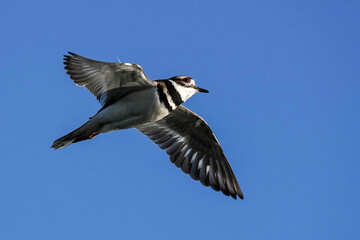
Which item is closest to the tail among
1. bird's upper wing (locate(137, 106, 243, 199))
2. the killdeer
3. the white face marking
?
the killdeer

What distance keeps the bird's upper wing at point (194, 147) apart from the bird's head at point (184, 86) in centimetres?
97

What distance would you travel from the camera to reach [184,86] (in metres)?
10.9

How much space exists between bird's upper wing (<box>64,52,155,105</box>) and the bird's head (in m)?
0.71

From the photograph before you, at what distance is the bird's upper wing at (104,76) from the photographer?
1005cm

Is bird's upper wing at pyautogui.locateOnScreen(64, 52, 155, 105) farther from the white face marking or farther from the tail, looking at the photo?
the tail

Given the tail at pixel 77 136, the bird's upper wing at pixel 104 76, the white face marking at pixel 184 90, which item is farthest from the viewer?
the white face marking at pixel 184 90

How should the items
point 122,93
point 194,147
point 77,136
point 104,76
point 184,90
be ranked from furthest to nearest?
point 194,147, point 184,90, point 122,93, point 104,76, point 77,136

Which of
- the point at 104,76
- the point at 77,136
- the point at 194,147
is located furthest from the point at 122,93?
the point at 194,147

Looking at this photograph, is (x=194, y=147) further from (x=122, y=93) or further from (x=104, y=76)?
(x=104, y=76)

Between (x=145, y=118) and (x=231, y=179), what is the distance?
10.1 feet

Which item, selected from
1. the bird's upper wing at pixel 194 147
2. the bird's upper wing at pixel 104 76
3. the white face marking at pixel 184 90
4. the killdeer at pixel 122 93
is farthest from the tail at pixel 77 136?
the bird's upper wing at pixel 194 147

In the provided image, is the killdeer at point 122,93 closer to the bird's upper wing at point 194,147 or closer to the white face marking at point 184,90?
the white face marking at point 184,90

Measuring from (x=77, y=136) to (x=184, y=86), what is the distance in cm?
259

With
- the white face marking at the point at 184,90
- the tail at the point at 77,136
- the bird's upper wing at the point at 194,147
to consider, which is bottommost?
the tail at the point at 77,136
